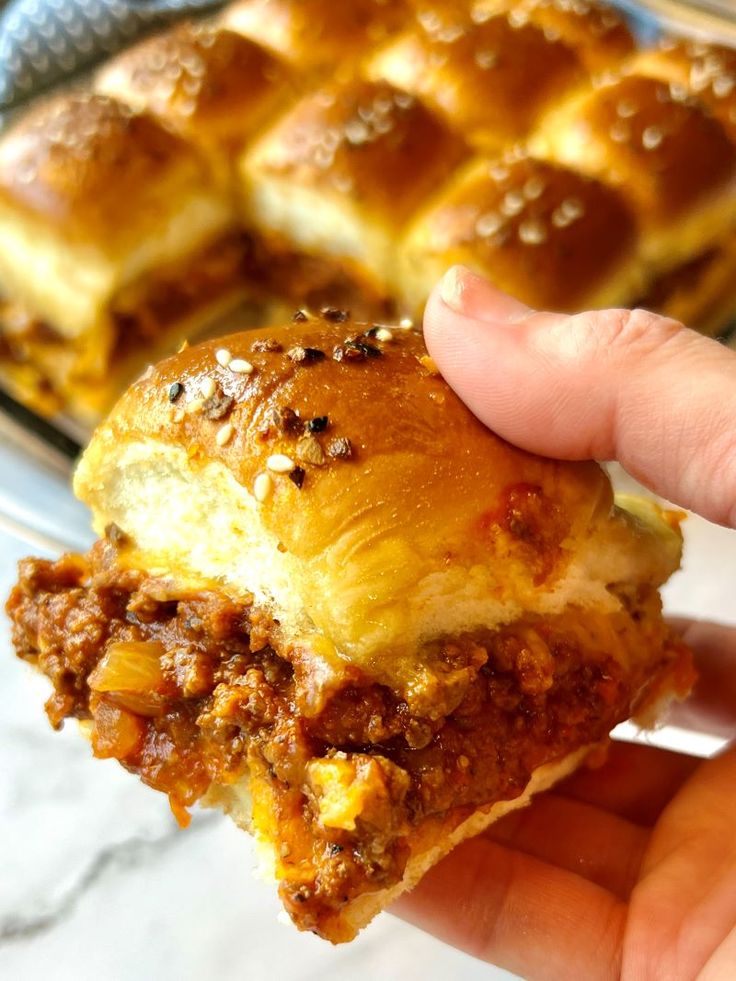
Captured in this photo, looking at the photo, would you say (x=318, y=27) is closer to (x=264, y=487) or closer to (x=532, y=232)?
(x=532, y=232)

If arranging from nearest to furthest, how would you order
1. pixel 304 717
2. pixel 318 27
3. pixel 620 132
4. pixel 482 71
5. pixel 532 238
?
pixel 304 717
pixel 532 238
pixel 620 132
pixel 482 71
pixel 318 27

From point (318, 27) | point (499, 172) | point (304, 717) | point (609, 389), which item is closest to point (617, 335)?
point (609, 389)

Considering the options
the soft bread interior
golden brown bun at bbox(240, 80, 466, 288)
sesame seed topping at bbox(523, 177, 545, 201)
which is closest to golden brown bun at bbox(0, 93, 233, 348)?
golden brown bun at bbox(240, 80, 466, 288)

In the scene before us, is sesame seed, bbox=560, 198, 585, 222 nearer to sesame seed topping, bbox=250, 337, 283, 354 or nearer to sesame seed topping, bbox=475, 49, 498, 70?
sesame seed topping, bbox=475, 49, 498, 70

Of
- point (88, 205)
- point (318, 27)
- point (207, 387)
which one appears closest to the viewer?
point (207, 387)

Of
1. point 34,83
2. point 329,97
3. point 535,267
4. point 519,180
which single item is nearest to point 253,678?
point 535,267

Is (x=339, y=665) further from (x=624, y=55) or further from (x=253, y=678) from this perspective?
(x=624, y=55)
